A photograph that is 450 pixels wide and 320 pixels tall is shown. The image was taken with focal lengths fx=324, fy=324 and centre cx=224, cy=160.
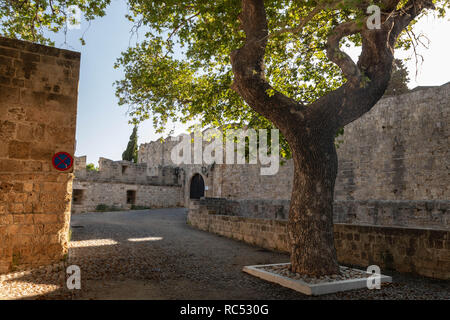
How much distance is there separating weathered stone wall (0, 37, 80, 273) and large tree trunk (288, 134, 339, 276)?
3.96 m

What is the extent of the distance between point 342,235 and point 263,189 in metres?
12.5

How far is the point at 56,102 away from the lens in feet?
19.0

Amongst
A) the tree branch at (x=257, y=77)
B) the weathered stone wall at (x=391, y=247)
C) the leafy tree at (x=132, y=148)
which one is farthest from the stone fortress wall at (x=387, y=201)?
the leafy tree at (x=132, y=148)

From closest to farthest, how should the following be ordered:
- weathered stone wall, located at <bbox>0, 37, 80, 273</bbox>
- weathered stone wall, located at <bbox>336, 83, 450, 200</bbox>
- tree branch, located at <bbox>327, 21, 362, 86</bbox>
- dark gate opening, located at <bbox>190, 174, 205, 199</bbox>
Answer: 1. weathered stone wall, located at <bbox>0, 37, 80, 273</bbox>
2. tree branch, located at <bbox>327, 21, 362, 86</bbox>
3. weathered stone wall, located at <bbox>336, 83, 450, 200</bbox>
4. dark gate opening, located at <bbox>190, 174, 205, 199</bbox>

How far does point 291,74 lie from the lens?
24.2ft

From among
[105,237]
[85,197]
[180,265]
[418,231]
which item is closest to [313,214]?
[418,231]

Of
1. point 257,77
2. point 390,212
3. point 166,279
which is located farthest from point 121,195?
point 257,77

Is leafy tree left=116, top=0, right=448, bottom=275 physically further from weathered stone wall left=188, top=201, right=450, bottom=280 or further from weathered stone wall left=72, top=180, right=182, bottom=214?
weathered stone wall left=72, top=180, right=182, bottom=214

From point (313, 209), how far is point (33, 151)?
4741mm

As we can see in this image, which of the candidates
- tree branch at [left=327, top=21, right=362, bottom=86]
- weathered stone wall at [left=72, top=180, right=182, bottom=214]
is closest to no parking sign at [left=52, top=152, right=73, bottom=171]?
tree branch at [left=327, top=21, right=362, bottom=86]

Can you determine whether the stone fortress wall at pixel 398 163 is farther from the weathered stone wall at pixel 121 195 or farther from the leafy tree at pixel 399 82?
the weathered stone wall at pixel 121 195

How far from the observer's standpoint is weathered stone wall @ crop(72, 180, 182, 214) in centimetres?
1966

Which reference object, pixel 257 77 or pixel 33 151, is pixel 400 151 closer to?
pixel 257 77

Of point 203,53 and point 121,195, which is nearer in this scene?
point 203,53
